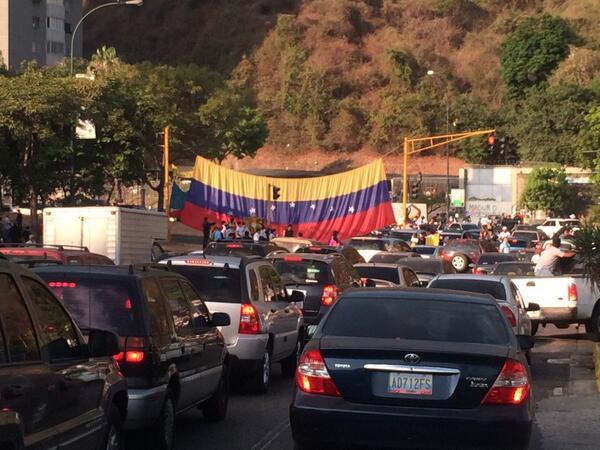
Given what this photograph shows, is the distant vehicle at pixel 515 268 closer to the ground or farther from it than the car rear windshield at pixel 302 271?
closer to the ground

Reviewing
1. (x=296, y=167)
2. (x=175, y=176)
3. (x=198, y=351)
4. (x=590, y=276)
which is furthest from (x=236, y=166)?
(x=198, y=351)

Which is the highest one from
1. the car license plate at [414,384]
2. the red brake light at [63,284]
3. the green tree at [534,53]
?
the green tree at [534,53]

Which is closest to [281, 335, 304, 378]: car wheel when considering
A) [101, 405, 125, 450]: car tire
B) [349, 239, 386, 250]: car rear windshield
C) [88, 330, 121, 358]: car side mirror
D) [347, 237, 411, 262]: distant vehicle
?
[101, 405, 125, 450]: car tire

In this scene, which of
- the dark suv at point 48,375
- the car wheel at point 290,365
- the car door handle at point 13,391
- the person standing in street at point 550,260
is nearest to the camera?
the car door handle at point 13,391

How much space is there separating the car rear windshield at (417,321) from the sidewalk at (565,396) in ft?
7.07

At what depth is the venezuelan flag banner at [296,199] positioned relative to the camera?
41562 millimetres

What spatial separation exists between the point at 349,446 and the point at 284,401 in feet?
17.3

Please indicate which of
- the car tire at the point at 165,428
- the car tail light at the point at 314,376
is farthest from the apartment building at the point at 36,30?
the car tail light at the point at 314,376

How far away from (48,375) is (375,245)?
3009 centimetres

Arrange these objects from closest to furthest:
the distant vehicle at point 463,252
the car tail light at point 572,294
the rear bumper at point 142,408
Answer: the rear bumper at point 142,408 < the car tail light at point 572,294 < the distant vehicle at point 463,252

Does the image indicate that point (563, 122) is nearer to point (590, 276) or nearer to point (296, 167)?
point (296, 167)

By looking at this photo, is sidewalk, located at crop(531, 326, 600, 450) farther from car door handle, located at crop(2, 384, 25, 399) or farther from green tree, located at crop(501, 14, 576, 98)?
green tree, located at crop(501, 14, 576, 98)

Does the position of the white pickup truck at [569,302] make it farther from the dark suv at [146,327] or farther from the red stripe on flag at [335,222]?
the red stripe on flag at [335,222]

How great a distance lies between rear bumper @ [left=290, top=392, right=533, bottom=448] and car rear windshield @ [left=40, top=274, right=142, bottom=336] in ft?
5.99
